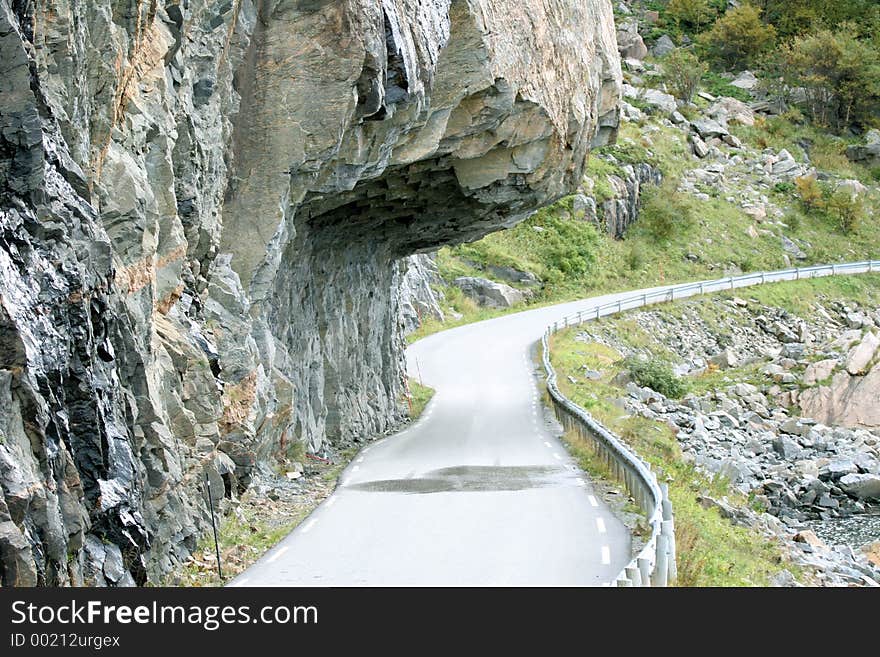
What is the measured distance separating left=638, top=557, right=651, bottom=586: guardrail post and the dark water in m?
12.2

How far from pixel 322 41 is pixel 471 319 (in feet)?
121

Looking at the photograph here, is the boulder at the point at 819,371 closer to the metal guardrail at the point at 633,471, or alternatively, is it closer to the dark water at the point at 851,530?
the metal guardrail at the point at 633,471

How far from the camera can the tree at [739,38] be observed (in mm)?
89312

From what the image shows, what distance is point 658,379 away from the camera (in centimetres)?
3462

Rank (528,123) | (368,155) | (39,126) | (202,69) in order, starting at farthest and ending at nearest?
(528,123) < (368,155) < (202,69) < (39,126)

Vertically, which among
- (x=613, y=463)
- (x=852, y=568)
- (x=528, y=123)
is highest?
(x=528, y=123)

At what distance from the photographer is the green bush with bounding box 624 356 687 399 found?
34.3m

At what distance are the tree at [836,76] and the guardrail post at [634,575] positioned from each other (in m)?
77.2

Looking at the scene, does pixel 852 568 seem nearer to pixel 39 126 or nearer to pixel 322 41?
pixel 322 41

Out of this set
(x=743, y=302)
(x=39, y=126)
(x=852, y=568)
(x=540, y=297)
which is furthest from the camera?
(x=540, y=297)

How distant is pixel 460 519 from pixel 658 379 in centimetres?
2006

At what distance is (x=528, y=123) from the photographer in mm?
22750

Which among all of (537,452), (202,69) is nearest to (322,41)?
(202,69)

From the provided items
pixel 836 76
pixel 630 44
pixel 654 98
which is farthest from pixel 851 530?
pixel 630 44
